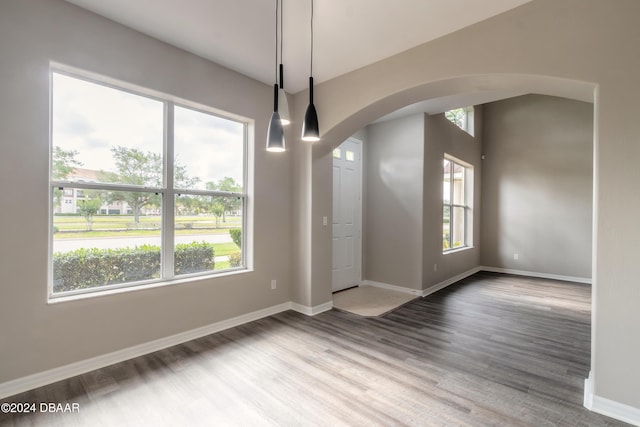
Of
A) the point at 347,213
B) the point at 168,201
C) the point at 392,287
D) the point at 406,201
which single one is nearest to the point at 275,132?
the point at 168,201

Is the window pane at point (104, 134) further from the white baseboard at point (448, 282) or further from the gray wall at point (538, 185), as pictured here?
the gray wall at point (538, 185)

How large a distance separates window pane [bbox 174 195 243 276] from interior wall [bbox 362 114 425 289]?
2.66 metres

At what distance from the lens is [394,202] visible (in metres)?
5.08

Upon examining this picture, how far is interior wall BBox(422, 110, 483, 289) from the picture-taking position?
4820 millimetres

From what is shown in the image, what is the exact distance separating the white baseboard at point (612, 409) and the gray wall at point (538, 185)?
4.81 m

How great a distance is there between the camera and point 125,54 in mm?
2580

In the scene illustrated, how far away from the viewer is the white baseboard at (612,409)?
1.85 metres

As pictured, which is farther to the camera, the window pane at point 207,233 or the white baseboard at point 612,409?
the window pane at point 207,233

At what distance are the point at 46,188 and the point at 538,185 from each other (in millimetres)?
7778

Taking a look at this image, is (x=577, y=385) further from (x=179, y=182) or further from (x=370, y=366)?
(x=179, y=182)

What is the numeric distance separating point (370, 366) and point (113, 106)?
324 cm

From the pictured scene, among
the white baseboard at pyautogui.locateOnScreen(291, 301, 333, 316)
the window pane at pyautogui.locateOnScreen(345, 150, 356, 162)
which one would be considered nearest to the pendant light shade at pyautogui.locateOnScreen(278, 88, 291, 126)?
the white baseboard at pyautogui.locateOnScreen(291, 301, 333, 316)

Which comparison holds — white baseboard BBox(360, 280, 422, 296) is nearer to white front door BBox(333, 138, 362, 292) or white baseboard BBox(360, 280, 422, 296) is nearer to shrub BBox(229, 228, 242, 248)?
white front door BBox(333, 138, 362, 292)

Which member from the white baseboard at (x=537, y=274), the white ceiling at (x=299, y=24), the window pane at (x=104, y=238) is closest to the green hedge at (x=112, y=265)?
the window pane at (x=104, y=238)
